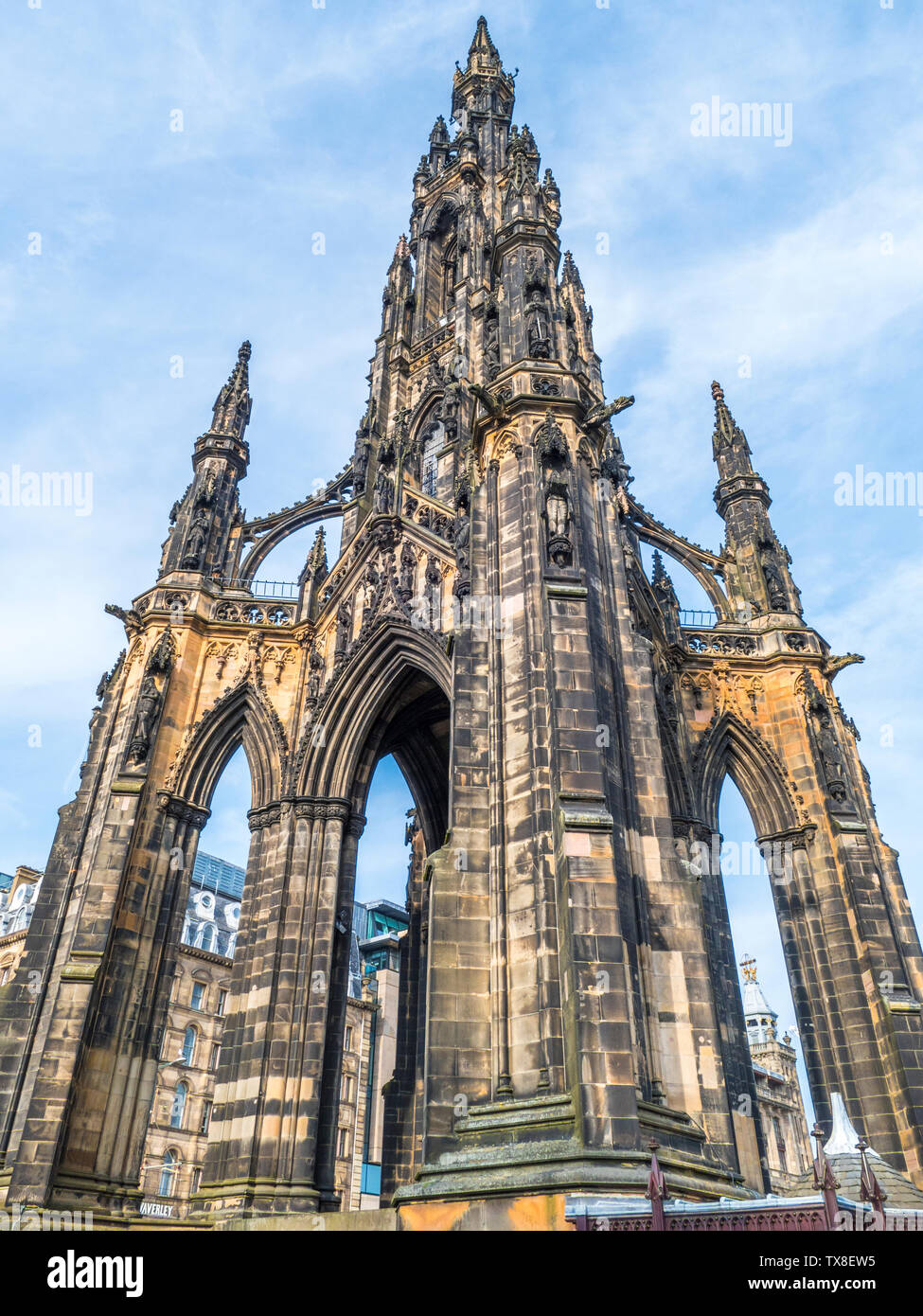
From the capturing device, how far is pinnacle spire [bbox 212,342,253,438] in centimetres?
2402

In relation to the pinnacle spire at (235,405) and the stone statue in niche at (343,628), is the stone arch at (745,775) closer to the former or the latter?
the stone statue in niche at (343,628)

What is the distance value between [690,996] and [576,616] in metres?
5.06

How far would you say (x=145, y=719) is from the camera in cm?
1853

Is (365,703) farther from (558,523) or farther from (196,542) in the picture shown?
(558,523)

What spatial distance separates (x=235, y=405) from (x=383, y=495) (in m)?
6.57

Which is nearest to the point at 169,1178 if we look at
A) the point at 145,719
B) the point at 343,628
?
the point at 145,719

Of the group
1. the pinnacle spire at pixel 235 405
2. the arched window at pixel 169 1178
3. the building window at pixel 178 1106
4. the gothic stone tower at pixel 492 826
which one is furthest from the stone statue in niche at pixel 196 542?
the arched window at pixel 169 1178

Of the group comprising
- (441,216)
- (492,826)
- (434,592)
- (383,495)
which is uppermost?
(441,216)

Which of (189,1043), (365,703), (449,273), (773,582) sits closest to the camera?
(365,703)

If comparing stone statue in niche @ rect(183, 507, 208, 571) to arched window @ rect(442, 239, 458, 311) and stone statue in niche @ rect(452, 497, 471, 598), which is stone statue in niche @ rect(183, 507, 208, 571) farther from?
arched window @ rect(442, 239, 458, 311)

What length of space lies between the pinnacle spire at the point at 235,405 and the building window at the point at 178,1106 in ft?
88.7

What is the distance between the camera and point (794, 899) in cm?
1827

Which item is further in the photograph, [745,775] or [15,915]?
[15,915]

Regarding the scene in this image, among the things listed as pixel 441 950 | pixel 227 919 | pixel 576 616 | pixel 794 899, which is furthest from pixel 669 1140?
pixel 227 919
